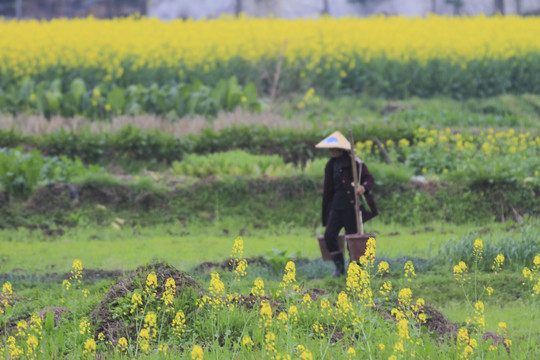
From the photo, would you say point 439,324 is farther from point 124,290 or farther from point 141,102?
point 141,102

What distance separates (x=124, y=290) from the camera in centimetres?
650

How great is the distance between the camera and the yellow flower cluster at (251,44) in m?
19.8

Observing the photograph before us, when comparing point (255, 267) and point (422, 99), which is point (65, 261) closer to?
point (255, 267)

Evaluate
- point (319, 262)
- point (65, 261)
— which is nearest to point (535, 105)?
point (319, 262)

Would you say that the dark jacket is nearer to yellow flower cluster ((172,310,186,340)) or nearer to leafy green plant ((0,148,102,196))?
yellow flower cluster ((172,310,186,340))

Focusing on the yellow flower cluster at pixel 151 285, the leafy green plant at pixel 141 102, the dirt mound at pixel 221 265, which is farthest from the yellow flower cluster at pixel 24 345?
the leafy green plant at pixel 141 102

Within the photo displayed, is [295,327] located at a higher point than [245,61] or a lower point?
lower

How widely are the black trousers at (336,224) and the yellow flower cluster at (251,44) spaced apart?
10.9 metres

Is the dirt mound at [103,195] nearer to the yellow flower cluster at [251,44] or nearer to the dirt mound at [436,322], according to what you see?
the dirt mound at [436,322]

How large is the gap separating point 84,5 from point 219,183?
19.8 metres

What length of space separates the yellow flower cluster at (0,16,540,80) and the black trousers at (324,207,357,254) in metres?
10.9

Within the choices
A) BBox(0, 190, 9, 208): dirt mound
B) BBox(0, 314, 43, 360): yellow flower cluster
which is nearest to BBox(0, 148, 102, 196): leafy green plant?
BBox(0, 190, 9, 208): dirt mound

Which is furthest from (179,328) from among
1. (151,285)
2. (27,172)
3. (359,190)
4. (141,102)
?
(141,102)

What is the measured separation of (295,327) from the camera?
20.3ft
